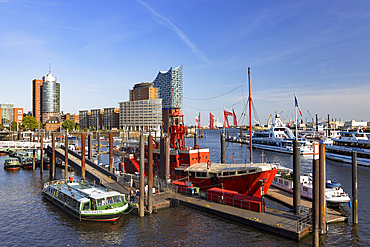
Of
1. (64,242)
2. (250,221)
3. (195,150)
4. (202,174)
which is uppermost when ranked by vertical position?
(195,150)

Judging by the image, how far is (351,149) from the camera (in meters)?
69.1

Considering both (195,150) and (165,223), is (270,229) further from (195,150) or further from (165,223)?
(195,150)

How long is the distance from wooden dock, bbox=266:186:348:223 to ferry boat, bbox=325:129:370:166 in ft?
132

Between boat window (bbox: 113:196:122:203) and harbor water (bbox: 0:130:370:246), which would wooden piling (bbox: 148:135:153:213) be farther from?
boat window (bbox: 113:196:122:203)

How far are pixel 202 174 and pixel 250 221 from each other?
10158mm

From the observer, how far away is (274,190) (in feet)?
122

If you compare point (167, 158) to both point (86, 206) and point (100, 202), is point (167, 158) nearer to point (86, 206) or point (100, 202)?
point (100, 202)

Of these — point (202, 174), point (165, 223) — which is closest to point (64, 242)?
point (165, 223)

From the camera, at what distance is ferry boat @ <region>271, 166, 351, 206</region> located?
3030cm

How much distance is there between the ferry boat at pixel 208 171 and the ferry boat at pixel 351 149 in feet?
159

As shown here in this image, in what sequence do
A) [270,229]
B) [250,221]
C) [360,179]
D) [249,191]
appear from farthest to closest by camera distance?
[360,179]
[249,191]
[250,221]
[270,229]

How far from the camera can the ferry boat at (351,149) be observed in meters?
63.2

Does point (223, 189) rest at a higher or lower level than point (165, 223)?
higher

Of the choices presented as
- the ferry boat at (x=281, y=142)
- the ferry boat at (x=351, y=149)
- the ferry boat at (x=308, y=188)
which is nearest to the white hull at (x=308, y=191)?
the ferry boat at (x=308, y=188)
